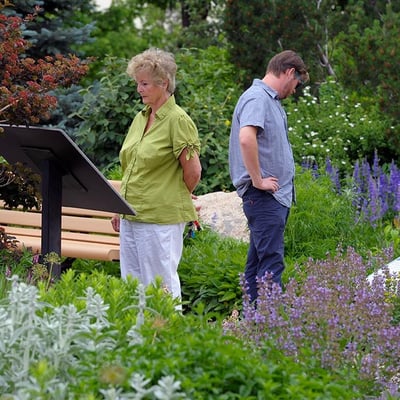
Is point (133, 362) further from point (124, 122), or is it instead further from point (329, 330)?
point (124, 122)

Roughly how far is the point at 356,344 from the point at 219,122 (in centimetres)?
633

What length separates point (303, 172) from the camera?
9.07m

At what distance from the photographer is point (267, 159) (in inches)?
232

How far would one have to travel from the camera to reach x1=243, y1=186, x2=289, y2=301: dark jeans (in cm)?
591

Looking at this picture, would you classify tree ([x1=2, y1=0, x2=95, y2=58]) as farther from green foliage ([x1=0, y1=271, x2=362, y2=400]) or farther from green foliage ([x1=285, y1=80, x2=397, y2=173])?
green foliage ([x1=0, y1=271, x2=362, y2=400])

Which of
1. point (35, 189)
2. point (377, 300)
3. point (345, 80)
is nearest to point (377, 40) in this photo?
point (345, 80)

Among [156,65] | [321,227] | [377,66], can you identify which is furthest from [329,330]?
[377,66]

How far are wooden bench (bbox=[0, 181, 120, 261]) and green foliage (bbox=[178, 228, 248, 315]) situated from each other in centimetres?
53

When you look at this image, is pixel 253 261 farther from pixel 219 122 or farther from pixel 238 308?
pixel 219 122

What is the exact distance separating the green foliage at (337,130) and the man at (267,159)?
3.71 meters

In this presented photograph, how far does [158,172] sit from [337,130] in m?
5.60

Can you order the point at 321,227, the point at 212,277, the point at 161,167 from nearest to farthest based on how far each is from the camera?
the point at 161,167, the point at 212,277, the point at 321,227

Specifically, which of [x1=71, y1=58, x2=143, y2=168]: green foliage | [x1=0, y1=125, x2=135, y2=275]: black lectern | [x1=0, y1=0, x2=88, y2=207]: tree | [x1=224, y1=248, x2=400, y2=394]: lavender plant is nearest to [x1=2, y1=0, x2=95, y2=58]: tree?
[x1=71, y1=58, x2=143, y2=168]: green foliage

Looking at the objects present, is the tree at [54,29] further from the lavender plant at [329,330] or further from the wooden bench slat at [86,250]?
the lavender plant at [329,330]
